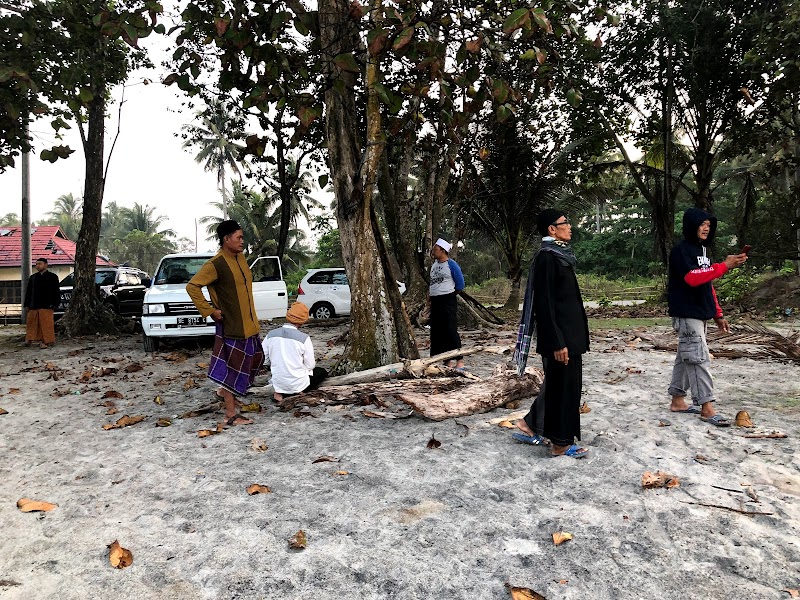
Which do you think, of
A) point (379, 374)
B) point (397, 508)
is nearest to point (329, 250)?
point (379, 374)

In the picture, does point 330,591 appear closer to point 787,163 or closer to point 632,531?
point 632,531

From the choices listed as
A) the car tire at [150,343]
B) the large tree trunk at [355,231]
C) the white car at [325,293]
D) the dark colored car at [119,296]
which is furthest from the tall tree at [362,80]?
the dark colored car at [119,296]

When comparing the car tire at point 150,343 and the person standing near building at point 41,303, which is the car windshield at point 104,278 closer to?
the person standing near building at point 41,303

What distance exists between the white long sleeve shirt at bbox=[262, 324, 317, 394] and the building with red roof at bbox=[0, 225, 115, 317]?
25165 millimetres

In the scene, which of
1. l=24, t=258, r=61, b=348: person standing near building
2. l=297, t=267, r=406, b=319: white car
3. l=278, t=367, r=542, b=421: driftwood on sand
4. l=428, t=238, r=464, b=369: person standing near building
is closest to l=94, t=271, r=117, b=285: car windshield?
l=24, t=258, r=61, b=348: person standing near building

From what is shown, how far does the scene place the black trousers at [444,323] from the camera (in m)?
7.78

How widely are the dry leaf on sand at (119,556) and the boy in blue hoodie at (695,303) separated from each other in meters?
4.48

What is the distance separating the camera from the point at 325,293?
58.0 ft

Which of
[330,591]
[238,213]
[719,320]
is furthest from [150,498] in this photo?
[238,213]

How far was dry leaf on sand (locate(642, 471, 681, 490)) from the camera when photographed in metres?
3.74

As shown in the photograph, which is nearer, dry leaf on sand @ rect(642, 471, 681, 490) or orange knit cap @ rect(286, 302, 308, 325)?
dry leaf on sand @ rect(642, 471, 681, 490)

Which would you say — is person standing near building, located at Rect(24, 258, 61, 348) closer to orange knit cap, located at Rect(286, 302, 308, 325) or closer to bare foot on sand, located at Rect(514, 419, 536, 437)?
orange knit cap, located at Rect(286, 302, 308, 325)

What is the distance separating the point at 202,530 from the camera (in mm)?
3279

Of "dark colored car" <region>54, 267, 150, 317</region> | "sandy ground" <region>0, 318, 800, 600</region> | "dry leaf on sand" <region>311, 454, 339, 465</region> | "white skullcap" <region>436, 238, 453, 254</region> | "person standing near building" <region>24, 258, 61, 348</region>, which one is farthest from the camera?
"dark colored car" <region>54, 267, 150, 317</region>
